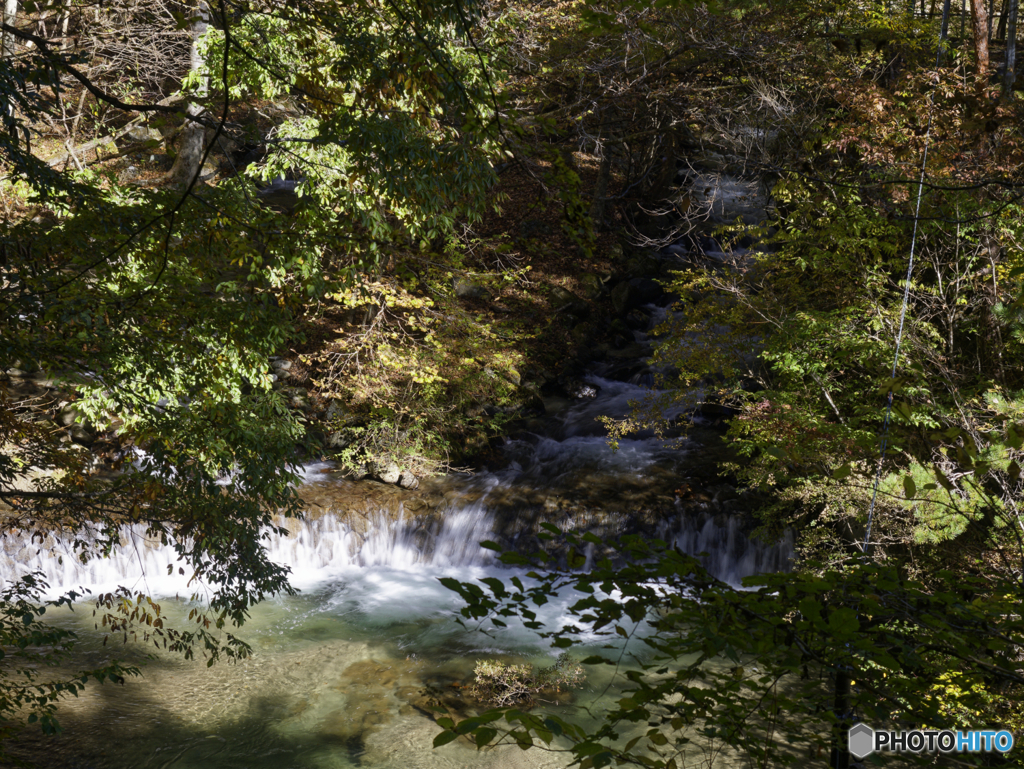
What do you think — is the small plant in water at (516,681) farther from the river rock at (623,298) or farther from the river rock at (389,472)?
the river rock at (623,298)

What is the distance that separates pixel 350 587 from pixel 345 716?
9.53ft

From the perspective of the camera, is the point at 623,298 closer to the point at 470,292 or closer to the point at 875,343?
the point at 470,292

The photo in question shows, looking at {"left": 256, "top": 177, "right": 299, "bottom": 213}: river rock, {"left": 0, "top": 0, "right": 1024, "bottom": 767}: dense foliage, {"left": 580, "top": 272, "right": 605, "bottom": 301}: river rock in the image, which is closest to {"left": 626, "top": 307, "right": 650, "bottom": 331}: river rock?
{"left": 580, "top": 272, "right": 605, "bottom": 301}: river rock

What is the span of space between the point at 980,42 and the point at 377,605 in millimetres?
9933

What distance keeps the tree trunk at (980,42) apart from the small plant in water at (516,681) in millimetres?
7788

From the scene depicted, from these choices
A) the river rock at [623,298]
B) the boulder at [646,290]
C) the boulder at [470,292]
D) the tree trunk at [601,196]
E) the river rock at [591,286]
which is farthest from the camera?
the tree trunk at [601,196]

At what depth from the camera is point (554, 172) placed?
4402mm

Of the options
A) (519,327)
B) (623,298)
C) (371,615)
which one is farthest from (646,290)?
(371,615)

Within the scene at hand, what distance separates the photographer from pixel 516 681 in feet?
21.5

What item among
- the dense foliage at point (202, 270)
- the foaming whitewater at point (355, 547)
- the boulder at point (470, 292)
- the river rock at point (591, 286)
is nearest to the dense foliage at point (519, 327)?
the dense foliage at point (202, 270)

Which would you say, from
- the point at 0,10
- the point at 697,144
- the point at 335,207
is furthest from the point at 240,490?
the point at 697,144

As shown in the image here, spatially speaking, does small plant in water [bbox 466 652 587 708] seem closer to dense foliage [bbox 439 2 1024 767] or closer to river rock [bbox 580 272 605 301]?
dense foliage [bbox 439 2 1024 767]

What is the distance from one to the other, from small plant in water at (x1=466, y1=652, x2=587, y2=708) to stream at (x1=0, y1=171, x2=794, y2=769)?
18 cm

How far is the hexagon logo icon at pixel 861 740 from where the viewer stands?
266cm
